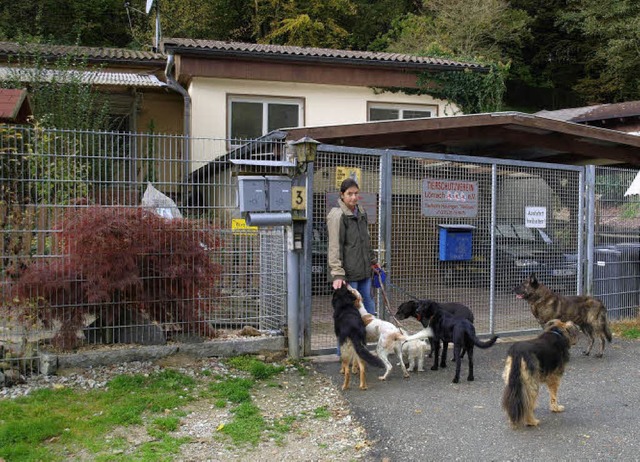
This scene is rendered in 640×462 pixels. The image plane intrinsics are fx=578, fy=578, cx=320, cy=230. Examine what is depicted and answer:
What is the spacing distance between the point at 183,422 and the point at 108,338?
1.80m

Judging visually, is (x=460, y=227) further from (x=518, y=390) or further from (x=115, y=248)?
(x=115, y=248)

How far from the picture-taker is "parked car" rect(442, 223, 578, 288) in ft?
25.6

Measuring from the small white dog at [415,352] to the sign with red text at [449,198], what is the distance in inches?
70.9

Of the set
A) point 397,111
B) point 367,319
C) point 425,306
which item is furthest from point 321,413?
point 397,111

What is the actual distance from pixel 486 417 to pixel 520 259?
146 inches

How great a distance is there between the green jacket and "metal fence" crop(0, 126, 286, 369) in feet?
2.53

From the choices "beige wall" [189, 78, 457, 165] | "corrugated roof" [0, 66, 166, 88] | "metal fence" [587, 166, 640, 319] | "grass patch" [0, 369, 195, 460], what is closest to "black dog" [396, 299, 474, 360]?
"grass patch" [0, 369, 195, 460]

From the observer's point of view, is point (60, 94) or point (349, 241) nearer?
point (349, 241)

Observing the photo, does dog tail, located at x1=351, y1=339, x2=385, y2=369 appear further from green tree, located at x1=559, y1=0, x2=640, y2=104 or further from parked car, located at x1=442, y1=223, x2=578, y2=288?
green tree, located at x1=559, y1=0, x2=640, y2=104

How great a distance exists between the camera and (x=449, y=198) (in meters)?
7.49

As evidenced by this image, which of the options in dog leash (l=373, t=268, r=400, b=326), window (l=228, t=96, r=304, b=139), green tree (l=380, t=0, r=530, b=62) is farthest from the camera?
green tree (l=380, t=0, r=530, b=62)

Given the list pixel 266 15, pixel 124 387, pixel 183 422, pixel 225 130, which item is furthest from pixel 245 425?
pixel 266 15

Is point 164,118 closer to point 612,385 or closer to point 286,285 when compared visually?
point 286,285

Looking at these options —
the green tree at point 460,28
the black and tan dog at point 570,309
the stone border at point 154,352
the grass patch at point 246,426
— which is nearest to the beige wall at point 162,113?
the stone border at point 154,352
